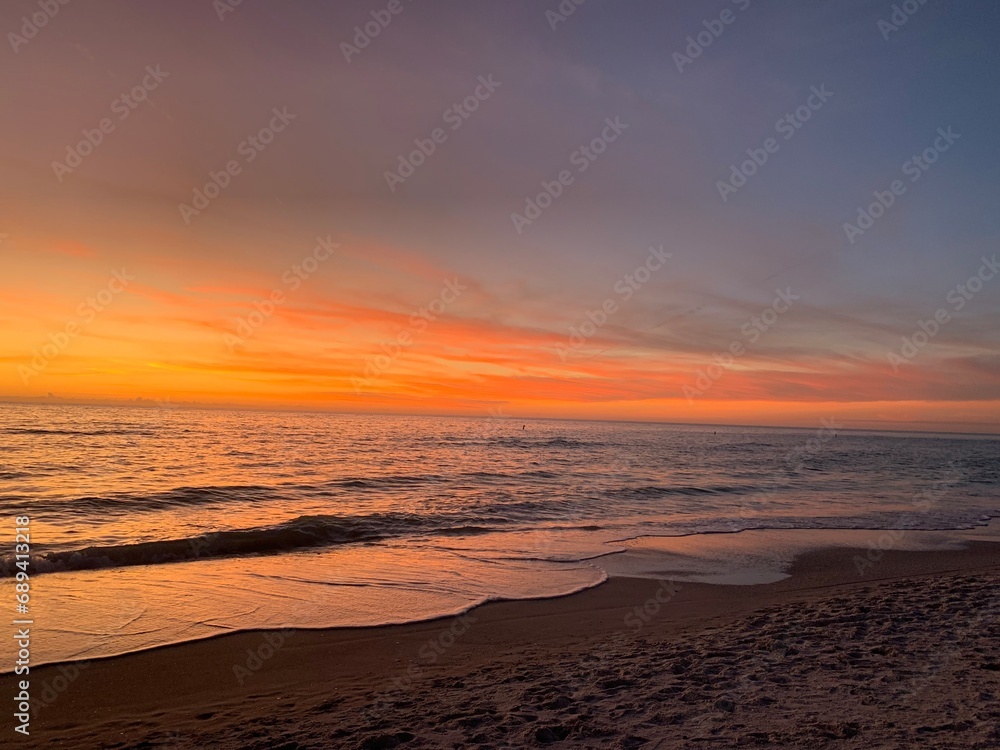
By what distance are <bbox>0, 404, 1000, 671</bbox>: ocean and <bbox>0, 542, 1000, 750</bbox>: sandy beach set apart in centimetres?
118

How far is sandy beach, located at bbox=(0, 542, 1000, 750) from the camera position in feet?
17.5

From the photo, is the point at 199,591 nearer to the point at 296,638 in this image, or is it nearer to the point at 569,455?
the point at 296,638

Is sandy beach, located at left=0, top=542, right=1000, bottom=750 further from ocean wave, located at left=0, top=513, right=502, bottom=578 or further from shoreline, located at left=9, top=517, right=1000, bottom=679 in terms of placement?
ocean wave, located at left=0, top=513, right=502, bottom=578

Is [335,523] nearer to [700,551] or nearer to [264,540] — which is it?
[264,540]

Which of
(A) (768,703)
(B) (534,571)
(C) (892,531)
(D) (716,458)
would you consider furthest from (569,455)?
(A) (768,703)

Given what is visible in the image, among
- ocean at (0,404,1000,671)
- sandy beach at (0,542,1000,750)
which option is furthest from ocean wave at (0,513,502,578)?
sandy beach at (0,542,1000,750)

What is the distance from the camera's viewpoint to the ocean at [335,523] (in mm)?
9984

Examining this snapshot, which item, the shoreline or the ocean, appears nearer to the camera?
the shoreline

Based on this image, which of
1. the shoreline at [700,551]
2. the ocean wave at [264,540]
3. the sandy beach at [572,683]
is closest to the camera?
the sandy beach at [572,683]

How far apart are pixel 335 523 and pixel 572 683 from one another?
12337mm

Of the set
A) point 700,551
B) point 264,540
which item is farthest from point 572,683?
point 264,540

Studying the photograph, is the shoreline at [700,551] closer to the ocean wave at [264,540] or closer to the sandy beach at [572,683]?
the sandy beach at [572,683]

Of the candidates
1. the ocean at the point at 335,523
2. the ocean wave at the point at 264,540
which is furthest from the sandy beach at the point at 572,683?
the ocean wave at the point at 264,540

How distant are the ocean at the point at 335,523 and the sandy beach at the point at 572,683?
3.88ft
